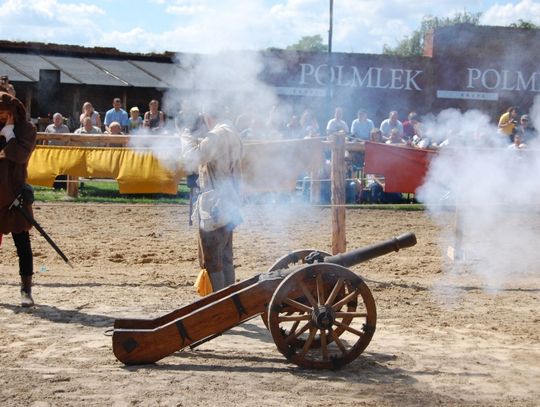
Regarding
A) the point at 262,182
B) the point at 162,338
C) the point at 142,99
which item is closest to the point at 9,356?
the point at 162,338

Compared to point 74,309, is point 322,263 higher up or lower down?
higher up

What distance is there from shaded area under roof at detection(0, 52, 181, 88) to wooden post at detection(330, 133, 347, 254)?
12.5 meters

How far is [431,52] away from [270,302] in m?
21.3

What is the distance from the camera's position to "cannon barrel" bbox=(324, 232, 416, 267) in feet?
19.2

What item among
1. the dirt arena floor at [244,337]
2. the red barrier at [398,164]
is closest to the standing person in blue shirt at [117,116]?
the dirt arena floor at [244,337]

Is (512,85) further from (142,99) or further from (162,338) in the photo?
(162,338)

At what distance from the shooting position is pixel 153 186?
36.0 feet

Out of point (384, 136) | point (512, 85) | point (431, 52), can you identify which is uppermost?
point (431, 52)

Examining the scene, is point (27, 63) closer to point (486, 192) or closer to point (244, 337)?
point (486, 192)

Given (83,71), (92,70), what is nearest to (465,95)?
(92,70)

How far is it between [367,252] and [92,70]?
17.9 m

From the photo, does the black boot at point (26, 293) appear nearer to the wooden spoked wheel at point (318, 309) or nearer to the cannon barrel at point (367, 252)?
the wooden spoked wheel at point (318, 309)

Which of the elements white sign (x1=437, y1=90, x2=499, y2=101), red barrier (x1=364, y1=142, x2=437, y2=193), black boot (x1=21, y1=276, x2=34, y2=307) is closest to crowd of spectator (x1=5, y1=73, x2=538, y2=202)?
red barrier (x1=364, y1=142, x2=437, y2=193)

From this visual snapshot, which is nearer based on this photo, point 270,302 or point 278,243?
point 270,302
